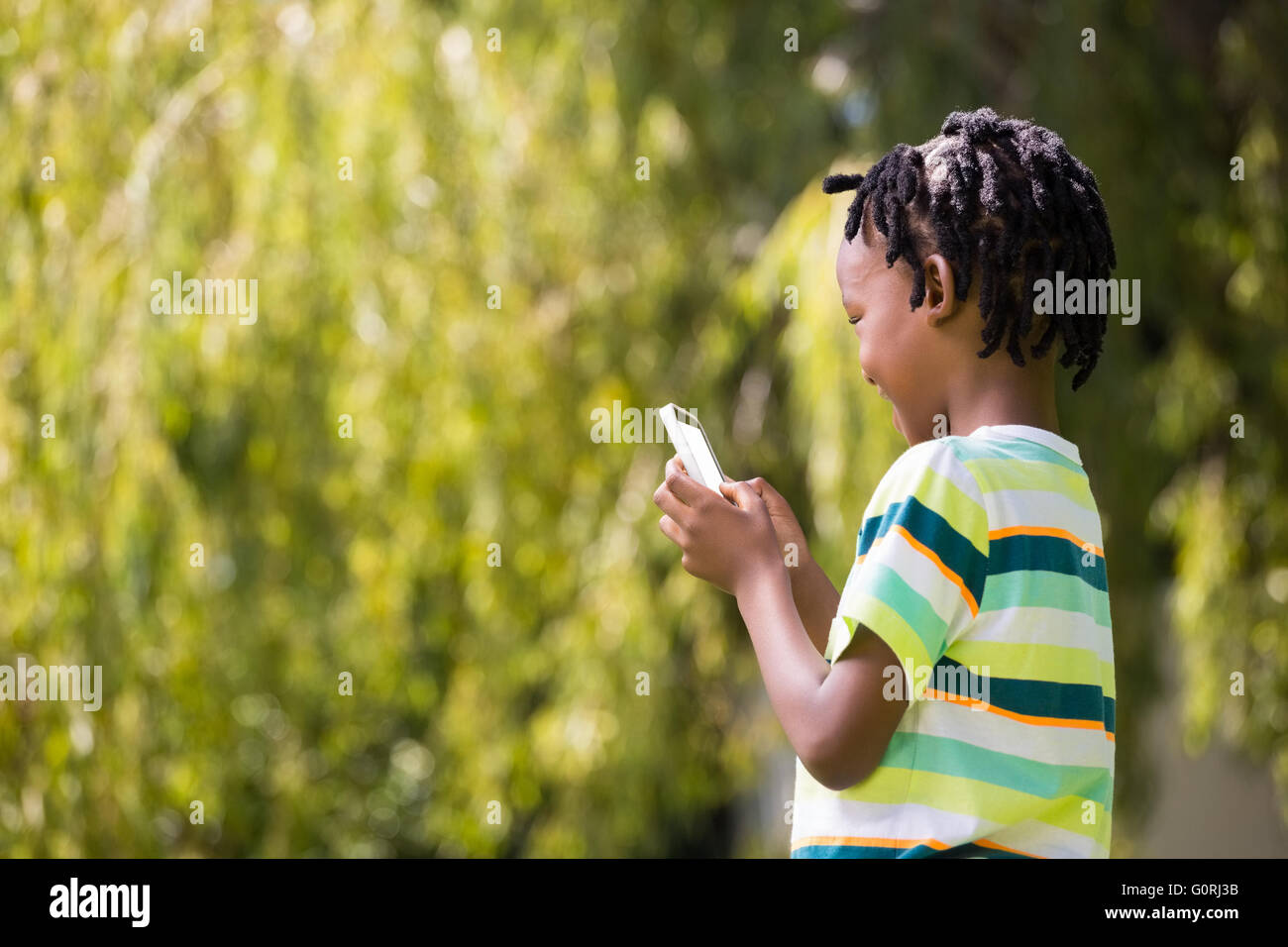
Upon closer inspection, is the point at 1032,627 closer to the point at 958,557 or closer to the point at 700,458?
the point at 958,557

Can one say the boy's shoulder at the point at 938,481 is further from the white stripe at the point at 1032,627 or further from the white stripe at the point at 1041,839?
the white stripe at the point at 1041,839

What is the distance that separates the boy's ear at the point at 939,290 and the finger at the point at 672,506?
0.22 meters

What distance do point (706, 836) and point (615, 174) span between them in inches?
108

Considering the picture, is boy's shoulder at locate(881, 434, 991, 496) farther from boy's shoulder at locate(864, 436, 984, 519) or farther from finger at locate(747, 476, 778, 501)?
finger at locate(747, 476, 778, 501)

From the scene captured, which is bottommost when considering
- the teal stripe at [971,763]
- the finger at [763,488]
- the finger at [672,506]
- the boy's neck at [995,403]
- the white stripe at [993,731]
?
the teal stripe at [971,763]

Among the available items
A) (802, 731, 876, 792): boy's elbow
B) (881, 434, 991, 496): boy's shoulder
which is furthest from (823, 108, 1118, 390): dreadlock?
(802, 731, 876, 792): boy's elbow

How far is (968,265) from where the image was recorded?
99 cm

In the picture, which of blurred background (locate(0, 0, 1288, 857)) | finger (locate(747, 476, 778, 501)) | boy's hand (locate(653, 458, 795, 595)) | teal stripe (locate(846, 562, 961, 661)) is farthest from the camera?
blurred background (locate(0, 0, 1288, 857))

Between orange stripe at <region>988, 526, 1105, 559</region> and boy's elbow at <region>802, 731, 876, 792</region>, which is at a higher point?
orange stripe at <region>988, 526, 1105, 559</region>

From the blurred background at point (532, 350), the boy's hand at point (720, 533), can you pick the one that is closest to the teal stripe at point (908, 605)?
the boy's hand at point (720, 533)

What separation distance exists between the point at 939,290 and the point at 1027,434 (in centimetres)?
12

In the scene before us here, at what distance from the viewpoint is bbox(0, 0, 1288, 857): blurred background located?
2.88 m

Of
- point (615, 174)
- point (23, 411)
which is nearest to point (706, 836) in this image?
point (615, 174)

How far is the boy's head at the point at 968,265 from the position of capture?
3.27ft
